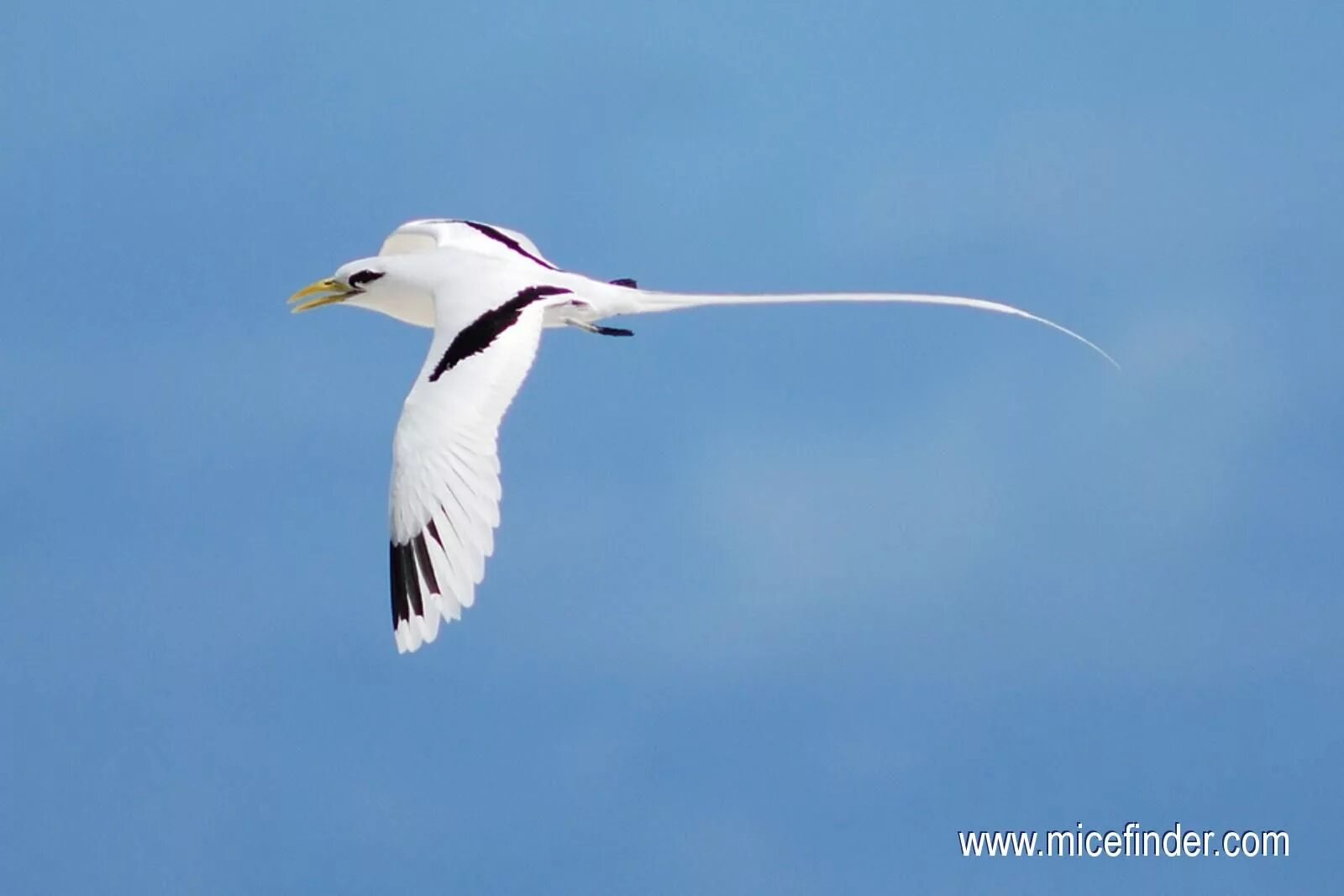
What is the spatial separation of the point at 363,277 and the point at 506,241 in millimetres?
1783

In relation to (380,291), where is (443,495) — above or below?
below

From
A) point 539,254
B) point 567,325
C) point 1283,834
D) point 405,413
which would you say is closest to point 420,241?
point 539,254

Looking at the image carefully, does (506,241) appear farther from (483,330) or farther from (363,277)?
(483,330)

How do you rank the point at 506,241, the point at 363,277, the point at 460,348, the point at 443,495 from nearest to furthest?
the point at 443,495
the point at 460,348
the point at 363,277
the point at 506,241

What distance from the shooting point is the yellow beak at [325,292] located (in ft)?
73.9

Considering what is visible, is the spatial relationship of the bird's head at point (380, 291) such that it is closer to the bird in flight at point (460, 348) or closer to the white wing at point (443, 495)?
the bird in flight at point (460, 348)

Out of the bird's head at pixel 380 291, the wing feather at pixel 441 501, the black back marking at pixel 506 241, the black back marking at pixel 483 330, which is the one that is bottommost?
the wing feather at pixel 441 501

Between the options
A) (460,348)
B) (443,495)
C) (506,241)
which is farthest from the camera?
(506,241)

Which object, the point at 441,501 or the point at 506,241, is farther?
the point at 506,241

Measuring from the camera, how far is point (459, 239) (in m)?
23.1

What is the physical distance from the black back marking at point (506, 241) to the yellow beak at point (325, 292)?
1.70 metres

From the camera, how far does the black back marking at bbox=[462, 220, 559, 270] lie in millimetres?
23141

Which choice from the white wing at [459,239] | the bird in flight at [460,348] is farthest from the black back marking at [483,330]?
the white wing at [459,239]

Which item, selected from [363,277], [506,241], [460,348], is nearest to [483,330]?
[460,348]
